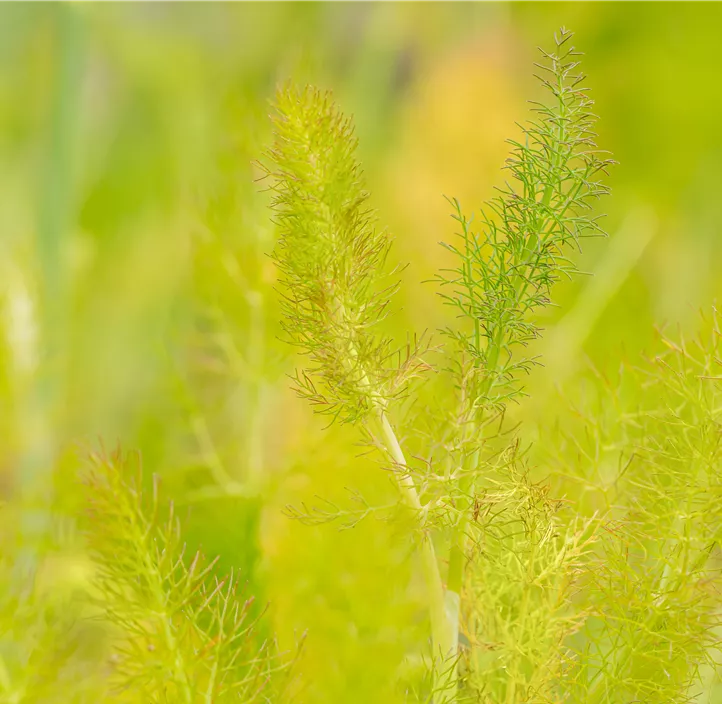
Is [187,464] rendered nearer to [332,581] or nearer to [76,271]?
[332,581]

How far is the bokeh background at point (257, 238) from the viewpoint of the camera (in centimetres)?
32

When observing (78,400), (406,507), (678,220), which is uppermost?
(678,220)

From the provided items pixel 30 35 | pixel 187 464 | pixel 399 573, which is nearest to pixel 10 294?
pixel 187 464

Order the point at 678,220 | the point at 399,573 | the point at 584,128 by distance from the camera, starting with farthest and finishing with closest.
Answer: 1. the point at 678,220
2. the point at 399,573
3. the point at 584,128

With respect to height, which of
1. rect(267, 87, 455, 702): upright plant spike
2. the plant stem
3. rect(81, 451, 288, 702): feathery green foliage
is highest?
rect(267, 87, 455, 702): upright plant spike

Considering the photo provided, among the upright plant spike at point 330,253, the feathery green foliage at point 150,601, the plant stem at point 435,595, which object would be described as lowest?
the feathery green foliage at point 150,601

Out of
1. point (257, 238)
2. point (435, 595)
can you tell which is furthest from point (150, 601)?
point (257, 238)

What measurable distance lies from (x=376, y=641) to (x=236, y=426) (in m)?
0.24

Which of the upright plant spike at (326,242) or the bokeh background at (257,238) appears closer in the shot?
the upright plant spike at (326,242)

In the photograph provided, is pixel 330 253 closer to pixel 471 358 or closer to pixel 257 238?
pixel 471 358

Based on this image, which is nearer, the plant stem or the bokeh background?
the plant stem

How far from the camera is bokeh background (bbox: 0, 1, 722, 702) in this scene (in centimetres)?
32

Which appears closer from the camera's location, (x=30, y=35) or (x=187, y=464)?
(x=187, y=464)

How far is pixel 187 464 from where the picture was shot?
0.38m
